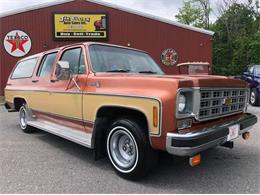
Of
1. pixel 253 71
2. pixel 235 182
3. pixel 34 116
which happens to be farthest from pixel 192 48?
pixel 235 182

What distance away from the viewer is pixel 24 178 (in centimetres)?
371

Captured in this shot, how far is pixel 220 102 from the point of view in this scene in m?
3.69

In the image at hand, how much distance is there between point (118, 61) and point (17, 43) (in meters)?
13.2

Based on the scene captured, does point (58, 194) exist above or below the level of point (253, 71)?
below

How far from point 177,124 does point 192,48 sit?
1541 cm

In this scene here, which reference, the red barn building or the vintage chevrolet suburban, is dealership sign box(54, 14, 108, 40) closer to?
the red barn building

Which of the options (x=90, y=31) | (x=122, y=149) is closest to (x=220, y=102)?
(x=122, y=149)

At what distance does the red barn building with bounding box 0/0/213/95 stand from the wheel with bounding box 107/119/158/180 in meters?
13.4

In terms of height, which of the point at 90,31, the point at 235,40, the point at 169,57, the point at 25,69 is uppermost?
the point at 235,40

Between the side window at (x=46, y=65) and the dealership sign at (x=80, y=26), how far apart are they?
1090cm

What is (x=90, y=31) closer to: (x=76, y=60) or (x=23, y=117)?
(x=23, y=117)

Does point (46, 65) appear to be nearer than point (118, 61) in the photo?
No

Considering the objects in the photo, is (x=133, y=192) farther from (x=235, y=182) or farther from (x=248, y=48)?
(x=248, y=48)

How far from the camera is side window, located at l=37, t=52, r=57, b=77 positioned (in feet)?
18.1
